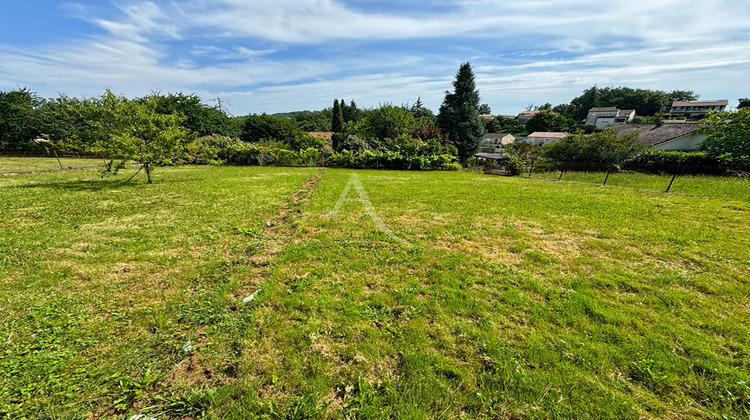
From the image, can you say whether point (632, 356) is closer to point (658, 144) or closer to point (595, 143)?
point (595, 143)

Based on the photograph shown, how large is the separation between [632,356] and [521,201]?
6.33 m

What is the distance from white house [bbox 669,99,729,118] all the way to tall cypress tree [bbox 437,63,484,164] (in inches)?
3318

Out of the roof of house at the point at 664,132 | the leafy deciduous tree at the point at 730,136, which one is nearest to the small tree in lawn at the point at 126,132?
the leafy deciduous tree at the point at 730,136

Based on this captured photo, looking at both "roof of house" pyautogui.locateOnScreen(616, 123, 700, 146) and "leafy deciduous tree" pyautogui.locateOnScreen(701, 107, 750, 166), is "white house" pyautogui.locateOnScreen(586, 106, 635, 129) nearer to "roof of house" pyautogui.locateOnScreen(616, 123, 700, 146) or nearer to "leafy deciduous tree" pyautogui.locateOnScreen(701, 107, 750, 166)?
"roof of house" pyautogui.locateOnScreen(616, 123, 700, 146)

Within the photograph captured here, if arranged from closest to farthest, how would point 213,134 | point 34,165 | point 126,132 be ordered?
point 126,132 → point 34,165 → point 213,134

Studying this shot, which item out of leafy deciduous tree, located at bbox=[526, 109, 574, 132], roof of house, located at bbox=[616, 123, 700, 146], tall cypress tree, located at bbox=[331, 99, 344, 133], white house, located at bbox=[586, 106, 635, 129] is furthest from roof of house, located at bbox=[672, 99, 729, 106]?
tall cypress tree, located at bbox=[331, 99, 344, 133]

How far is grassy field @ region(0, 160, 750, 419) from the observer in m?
1.80

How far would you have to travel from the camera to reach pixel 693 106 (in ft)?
231

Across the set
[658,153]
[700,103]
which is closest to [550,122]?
[700,103]

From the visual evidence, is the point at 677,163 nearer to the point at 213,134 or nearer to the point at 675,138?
the point at 675,138

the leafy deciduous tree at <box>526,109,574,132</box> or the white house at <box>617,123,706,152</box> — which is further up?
the leafy deciduous tree at <box>526,109,574,132</box>

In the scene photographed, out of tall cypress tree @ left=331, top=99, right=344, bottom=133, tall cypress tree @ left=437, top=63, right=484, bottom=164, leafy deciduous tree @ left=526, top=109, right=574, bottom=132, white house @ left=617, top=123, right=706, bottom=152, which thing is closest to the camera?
white house @ left=617, top=123, right=706, bottom=152

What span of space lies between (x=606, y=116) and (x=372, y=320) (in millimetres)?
89181

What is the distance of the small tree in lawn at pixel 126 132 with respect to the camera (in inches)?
356
